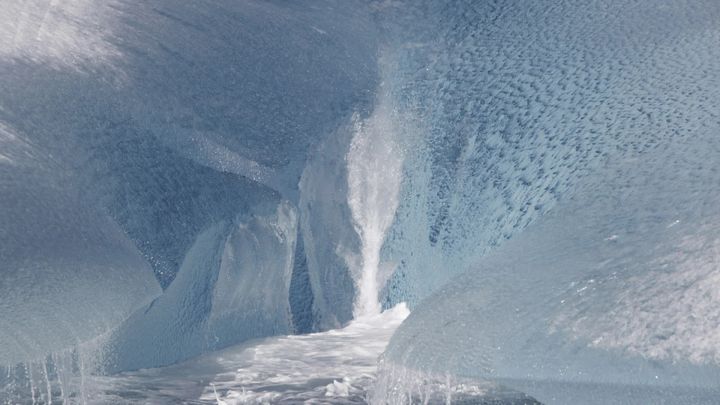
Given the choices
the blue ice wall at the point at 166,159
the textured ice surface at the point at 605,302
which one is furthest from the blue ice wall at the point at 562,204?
the blue ice wall at the point at 166,159

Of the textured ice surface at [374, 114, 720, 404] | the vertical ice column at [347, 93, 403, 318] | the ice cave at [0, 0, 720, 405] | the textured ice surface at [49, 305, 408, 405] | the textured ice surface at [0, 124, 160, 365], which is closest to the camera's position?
the textured ice surface at [374, 114, 720, 404]

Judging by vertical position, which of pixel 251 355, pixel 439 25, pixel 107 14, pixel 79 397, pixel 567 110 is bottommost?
pixel 79 397

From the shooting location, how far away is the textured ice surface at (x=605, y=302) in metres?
1.56

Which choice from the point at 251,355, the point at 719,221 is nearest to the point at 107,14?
the point at 251,355

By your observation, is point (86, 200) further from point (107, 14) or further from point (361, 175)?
point (361, 175)

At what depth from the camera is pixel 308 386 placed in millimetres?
2500

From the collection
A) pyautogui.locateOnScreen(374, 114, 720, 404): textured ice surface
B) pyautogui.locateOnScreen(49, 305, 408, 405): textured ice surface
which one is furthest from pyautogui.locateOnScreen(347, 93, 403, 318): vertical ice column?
pyautogui.locateOnScreen(374, 114, 720, 404): textured ice surface

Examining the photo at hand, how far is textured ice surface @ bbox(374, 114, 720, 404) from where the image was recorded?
61.2 inches

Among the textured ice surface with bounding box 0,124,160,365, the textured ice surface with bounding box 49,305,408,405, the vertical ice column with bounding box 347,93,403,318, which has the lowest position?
the textured ice surface with bounding box 49,305,408,405

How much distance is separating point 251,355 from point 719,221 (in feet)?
4.76

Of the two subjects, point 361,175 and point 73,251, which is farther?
point 361,175

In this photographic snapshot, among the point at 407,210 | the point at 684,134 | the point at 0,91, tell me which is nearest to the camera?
the point at 684,134

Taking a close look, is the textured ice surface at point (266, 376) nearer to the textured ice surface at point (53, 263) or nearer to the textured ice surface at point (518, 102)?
the textured ice surface at point (53, 263)

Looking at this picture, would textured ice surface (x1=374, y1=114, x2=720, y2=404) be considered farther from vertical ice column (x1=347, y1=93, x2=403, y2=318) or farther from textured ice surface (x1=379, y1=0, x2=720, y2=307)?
vertical ice column (x1=347, y1=93, x2=403, y2=318)
